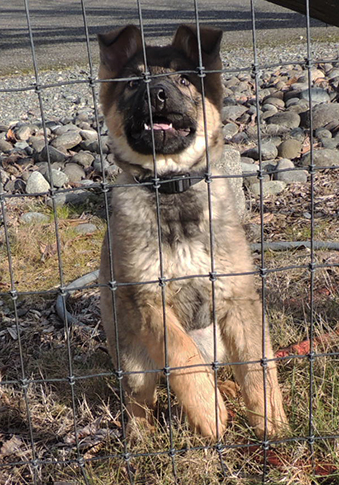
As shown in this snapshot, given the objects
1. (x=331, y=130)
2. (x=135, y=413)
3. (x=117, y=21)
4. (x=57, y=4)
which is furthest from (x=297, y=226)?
(x=57, y=4)

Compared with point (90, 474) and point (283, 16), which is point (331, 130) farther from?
point (283, 16)

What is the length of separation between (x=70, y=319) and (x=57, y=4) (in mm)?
19076

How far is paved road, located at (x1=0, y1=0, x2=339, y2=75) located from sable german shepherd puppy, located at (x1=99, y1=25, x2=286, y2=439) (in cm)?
1116

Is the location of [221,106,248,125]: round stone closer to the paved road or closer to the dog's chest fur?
the dog's chest fur

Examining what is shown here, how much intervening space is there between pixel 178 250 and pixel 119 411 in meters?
1.03

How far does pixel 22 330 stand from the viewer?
188 inches

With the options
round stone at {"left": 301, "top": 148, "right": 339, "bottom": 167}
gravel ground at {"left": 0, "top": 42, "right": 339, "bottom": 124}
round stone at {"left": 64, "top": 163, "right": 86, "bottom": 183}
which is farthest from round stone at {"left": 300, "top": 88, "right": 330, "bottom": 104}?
round stone at {"left": 64, "top": 163, "right": 86, "bottom": 183}

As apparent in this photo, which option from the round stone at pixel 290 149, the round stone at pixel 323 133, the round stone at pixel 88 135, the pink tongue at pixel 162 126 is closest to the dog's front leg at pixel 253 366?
the pink tongue at pixel 162 126

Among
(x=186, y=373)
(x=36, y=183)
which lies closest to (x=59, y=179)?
(x=36, y=183)

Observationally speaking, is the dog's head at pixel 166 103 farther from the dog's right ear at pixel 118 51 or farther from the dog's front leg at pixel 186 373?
the dog's front leg at pixel 186 373

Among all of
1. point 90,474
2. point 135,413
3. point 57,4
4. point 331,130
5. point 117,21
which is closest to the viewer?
point 90,474

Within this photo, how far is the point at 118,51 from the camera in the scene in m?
3.85

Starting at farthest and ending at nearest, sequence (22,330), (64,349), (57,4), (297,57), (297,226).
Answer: (57,4) < (297,57) < (297,226) < (22,330) < (64,349)

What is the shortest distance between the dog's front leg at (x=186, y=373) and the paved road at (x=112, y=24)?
38.9 ft
